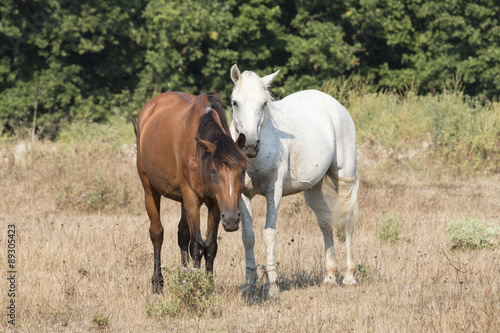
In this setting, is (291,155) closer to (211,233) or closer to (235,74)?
(235,74)

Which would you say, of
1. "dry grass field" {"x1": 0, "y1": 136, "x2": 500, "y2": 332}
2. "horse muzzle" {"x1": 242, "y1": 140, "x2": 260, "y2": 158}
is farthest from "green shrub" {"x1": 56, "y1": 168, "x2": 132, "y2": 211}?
"horse muzzle" {"x1": 242, "y1": 140, "x2": 260, "y2": 158}

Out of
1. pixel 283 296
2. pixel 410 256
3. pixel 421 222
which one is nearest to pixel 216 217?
pixel 283 296

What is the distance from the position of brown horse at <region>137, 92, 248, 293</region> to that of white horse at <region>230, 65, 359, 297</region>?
0.30m

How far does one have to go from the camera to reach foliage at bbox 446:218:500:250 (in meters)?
8.48

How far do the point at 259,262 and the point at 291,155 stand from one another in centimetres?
199

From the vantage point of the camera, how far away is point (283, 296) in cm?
645

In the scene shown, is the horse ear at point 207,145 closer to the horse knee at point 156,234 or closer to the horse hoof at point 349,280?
the horse knee at point 156,234

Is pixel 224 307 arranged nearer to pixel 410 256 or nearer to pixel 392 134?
pixel 410 256

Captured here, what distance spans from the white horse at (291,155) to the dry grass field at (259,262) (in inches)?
22.4

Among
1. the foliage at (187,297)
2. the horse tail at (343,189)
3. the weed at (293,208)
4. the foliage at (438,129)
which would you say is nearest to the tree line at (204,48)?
the foliage at (438,129)

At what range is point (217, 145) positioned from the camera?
5.28m

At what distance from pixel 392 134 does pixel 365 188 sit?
363 centimetres

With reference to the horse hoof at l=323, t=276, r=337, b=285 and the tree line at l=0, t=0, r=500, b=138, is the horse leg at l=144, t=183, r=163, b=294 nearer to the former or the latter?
the horse hoof at l=323, t=276, r=337, b=285

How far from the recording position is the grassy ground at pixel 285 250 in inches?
217
